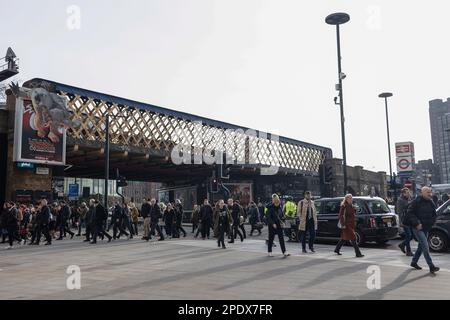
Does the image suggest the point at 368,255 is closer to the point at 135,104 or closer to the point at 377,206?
the point at 377,206

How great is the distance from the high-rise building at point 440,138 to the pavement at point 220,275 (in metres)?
117

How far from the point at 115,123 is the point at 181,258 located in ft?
60.0

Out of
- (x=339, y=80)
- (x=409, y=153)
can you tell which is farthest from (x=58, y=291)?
(x=409, y=153)

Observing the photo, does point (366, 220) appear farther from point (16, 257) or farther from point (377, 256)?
point (16, 257)

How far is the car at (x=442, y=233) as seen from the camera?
1234cm

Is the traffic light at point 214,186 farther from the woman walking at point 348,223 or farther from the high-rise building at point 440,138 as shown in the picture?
the high-rise building at point 440,138

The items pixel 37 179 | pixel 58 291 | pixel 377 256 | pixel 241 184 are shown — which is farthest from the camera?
pixel 241 184

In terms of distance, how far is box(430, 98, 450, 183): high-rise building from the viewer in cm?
11700

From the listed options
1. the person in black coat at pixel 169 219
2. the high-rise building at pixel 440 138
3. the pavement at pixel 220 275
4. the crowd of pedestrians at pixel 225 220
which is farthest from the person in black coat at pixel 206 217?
the high-rise building at pixel 440 138

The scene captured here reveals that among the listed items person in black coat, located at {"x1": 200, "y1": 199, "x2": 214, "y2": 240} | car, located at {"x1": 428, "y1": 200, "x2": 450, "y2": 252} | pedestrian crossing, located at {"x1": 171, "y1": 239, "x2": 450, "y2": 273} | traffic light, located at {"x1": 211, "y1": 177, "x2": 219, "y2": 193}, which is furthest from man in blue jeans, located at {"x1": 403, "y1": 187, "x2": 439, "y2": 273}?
traffic light, located at {"x1": 211, "y1": 177, "x2": 219, "y2": 193}

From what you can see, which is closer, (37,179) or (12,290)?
(12,290)

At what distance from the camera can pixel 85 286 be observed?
25.2ft

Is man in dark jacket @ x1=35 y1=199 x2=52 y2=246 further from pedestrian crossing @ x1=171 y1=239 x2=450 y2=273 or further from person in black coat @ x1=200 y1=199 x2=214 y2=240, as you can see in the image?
person in black coat @ x1=200 y1=199 x2=214 y2=240

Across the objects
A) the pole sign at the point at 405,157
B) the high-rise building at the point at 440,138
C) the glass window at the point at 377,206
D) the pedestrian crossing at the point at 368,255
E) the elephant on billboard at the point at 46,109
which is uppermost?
the high-rise building at the point at 440,138
